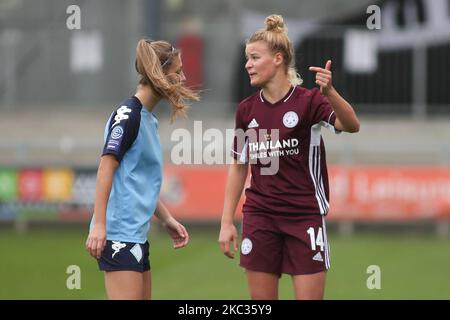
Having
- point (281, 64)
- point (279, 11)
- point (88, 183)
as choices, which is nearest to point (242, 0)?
point (279, 11)

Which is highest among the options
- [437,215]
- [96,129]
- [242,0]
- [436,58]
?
[242,0]

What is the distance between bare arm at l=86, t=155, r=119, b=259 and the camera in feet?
19.6

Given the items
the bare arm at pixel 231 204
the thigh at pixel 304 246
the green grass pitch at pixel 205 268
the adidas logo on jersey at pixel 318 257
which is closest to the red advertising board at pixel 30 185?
the green grass pitch at pixel 205 268

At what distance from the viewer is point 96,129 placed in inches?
930

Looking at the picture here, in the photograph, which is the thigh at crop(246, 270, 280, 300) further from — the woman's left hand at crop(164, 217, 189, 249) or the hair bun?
the hair bun

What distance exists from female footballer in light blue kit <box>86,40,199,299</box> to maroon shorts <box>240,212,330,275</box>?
74 centimetres

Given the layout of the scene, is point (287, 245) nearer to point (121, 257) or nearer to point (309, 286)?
point (309, 286)

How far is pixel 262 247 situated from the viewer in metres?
6.61

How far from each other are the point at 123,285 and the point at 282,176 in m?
1.31

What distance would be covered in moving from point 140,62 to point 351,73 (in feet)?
55.7

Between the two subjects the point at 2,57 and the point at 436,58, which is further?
the point at 2,57

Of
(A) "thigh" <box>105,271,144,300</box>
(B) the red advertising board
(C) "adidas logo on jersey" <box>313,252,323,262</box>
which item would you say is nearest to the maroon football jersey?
(C) "adidas logo on jersey" <box>313,252,323,262</box>
